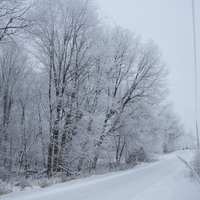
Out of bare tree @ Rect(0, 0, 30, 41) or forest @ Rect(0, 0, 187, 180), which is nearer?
bare tree @ Rect(0, 0, 30, 41)

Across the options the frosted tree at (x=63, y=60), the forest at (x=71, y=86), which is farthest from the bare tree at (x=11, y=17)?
the frosted tree at (x=63, y=60)

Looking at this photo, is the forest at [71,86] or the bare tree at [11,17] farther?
the forest at [71,86]

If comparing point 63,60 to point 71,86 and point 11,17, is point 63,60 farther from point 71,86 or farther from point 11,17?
point 11,17

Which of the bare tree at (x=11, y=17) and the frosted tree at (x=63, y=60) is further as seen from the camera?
the frosted tree at (x=63, y=60)

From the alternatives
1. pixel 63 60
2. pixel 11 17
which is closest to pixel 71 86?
pixel 63 60

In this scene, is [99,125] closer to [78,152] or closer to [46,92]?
[78,152]

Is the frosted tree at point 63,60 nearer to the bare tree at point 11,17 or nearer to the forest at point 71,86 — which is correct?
the forest at point 71,86

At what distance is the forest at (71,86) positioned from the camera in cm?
1076

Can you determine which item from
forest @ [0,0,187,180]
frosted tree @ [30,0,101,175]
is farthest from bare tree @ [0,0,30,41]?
frosted tree @ [30,0,101,175]

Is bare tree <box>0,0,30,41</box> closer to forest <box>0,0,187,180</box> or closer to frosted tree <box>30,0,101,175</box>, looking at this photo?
forest <box>0,0,187,180</box>

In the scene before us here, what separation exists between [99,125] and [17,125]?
830cm

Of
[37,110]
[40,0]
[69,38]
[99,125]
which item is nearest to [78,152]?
[99,125]

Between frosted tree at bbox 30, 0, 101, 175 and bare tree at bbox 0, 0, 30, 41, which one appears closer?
bare tree at bbox 0, 0, 30, 41

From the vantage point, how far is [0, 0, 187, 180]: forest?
35.3 ft
